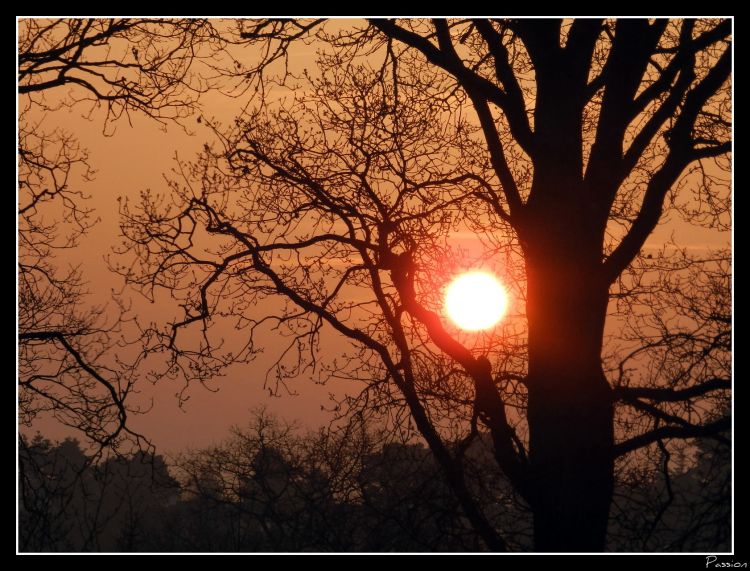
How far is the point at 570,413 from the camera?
7.16 metres
